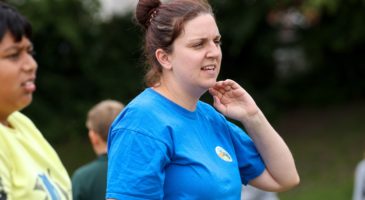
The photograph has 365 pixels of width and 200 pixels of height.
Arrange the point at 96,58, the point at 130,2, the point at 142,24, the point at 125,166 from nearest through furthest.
Result: the point at 125,166 < the point at 142,24 < the point at 96,58 < the point at 130,2

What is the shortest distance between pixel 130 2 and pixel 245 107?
8.47 meters

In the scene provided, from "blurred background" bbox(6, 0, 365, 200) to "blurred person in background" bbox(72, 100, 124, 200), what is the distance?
438 centimetres

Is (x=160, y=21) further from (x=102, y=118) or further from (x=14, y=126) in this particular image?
(x=102, y=118)

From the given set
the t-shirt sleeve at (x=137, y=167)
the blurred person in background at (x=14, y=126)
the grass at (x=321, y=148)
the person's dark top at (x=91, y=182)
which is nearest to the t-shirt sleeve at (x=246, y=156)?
the t-shirt sleeve at (x=137, y=167)

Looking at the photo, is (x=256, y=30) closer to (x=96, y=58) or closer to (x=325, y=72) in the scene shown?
(x=325, y=72)

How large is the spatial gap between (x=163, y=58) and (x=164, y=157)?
1.26 ft

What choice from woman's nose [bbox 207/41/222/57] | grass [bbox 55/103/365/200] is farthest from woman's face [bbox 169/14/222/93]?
grass [bbox 55/103/365/200]

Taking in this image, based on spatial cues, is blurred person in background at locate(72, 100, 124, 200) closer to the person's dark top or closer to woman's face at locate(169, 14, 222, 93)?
the person's dark top

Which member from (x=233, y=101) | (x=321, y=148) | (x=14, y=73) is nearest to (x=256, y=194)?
(x=233, y=101)

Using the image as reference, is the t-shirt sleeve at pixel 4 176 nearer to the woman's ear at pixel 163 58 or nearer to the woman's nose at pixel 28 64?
the woman's nose at pixel 28 64

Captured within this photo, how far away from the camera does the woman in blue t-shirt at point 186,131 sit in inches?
92.1

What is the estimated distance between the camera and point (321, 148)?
10070 millimetres

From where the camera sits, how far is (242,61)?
1122cm

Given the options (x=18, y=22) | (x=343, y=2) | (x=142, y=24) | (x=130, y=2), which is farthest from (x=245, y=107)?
(x=130, y=2)
